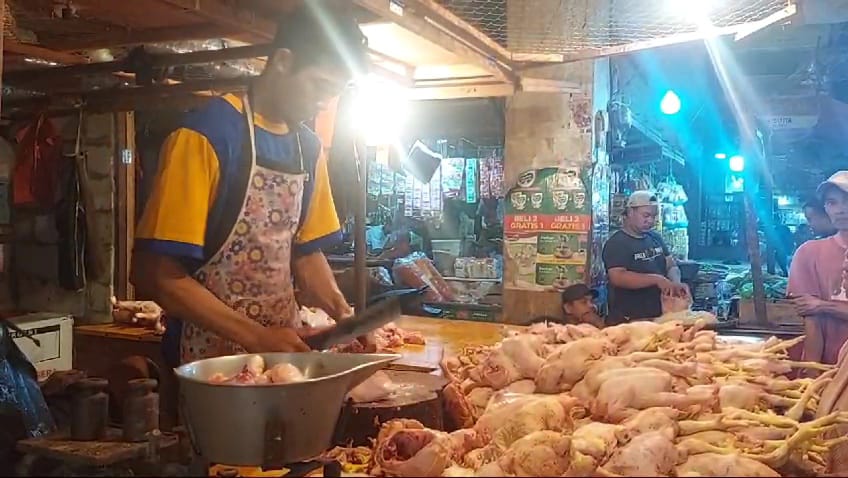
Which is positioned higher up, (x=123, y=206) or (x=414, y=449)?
(x=123, y=206)

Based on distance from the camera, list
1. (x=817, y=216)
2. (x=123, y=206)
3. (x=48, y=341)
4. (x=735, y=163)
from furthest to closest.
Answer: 1. (x=735, y=163)
2. (x=123, y=206)
3. (x=817, y=216)
4. (x=48, y=341)

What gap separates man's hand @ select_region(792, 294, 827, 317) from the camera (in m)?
4.80

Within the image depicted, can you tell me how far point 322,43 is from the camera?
257cm

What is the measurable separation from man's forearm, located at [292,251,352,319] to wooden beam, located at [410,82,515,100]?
101 inches

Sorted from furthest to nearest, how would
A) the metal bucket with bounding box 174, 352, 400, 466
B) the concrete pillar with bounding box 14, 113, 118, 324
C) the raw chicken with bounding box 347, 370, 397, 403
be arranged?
the concrete pillar with bounding box 14, 113, 118, 324 → the raw chicken with bounding box 347, 370, 397, 403 → the metal bucket with bounding box 174, 352, 400, 466

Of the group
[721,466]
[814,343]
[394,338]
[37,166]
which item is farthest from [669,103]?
[721,466]

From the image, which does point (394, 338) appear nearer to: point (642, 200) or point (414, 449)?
point (414, 449)

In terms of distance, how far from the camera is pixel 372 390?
96.8 inches

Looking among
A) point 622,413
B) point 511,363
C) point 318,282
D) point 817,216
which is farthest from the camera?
point 817,216

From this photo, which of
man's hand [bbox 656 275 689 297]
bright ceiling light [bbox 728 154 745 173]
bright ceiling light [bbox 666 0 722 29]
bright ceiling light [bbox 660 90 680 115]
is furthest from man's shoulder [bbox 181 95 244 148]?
bright ceiling light [bbox 728 154 745 173]

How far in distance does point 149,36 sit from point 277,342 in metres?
2.48

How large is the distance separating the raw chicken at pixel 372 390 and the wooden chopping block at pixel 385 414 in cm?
3

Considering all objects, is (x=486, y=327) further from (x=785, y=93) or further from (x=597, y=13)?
(x=785, y=93)

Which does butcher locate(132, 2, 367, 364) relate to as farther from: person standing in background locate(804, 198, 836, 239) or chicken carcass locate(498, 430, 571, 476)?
person standing in background locate(804, 198, 836, 239)
